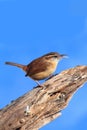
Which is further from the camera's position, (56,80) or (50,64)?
(50,64)

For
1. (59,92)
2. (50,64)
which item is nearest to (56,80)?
(59,92)

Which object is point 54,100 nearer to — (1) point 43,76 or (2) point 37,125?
(2) point 37,125

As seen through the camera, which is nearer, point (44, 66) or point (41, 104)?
point (41, 104)

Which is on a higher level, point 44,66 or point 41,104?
point 44,66

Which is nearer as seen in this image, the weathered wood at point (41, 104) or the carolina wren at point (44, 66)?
the weathered wood at point (41, 104)

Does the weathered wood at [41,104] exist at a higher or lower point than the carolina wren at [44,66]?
lower
